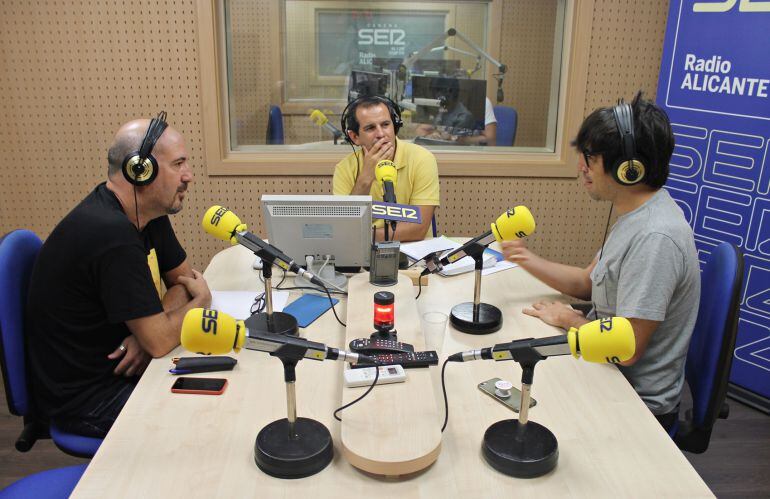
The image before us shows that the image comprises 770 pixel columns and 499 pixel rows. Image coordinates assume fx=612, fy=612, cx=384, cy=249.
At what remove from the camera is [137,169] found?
1.72 m

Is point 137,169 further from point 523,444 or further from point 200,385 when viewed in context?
point 523,444

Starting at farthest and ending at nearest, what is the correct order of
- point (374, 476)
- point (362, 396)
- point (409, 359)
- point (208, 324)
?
1. point (409, 359)
2. point (362, 396)
3. point (374, 476)
4. point (208, 324)

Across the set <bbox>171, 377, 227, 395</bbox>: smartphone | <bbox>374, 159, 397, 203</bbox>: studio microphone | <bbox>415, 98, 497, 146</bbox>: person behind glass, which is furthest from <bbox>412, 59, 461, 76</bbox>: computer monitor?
<bbox>171, 377, 227, 395</bbox>: smartphone

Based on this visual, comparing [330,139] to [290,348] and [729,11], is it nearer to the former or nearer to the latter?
[729,11]

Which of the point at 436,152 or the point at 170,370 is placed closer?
the point at 170,370

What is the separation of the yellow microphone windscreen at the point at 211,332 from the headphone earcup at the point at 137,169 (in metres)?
0.79

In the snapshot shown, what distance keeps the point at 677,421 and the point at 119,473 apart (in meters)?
1.44

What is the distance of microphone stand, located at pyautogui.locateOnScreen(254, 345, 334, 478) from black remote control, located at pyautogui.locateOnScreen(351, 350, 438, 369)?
0.73ft

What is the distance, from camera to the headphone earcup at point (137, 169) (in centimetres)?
172

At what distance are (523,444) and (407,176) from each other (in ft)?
5.67

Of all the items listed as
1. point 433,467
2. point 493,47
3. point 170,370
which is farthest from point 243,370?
point 493,47

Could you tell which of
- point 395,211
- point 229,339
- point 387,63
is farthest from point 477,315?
point 387,63

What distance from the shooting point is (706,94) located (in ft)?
9.44

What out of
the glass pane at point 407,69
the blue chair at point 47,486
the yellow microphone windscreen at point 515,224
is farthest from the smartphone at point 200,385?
the glass pane at point 407,69
